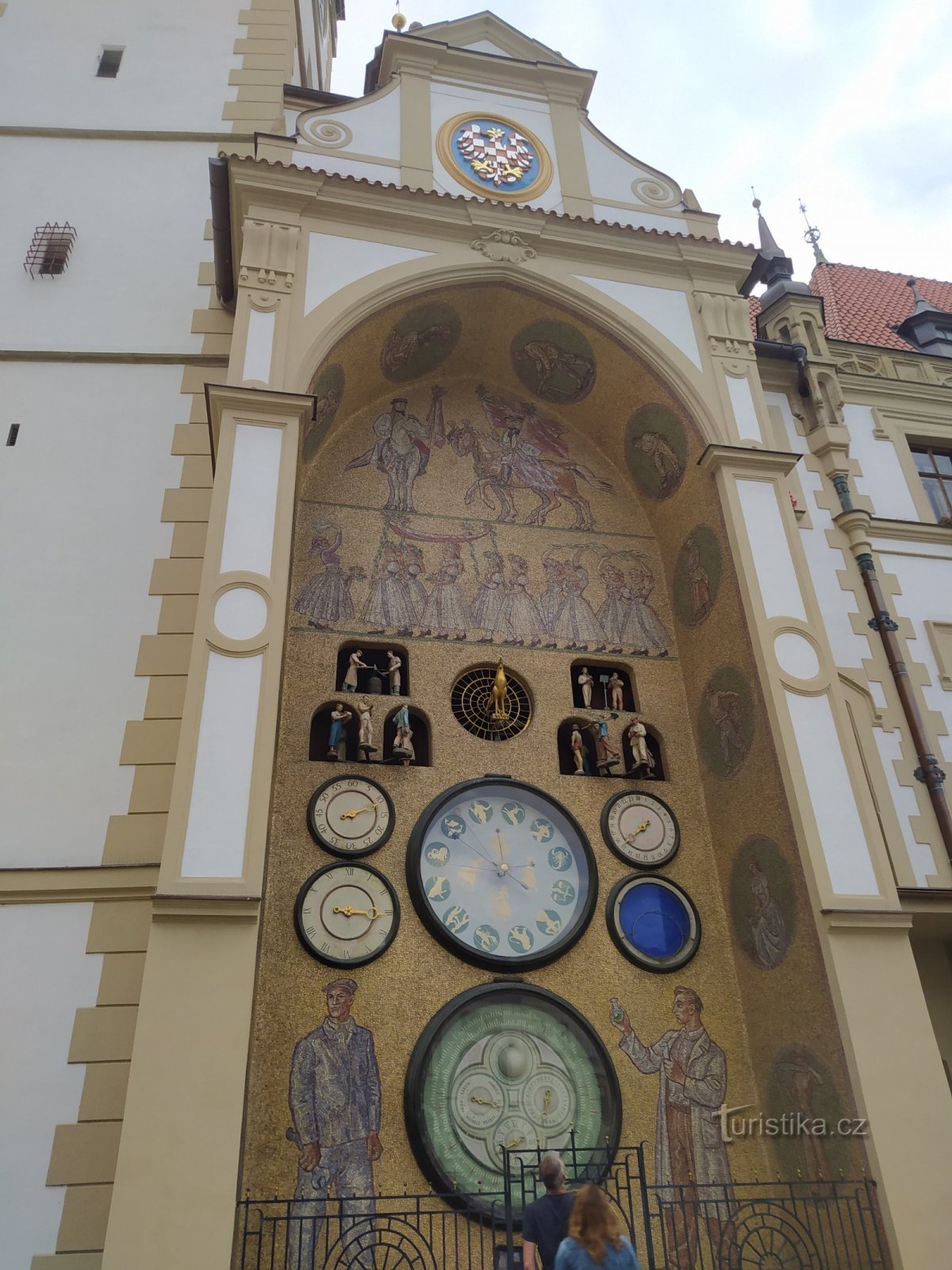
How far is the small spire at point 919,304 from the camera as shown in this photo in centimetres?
1333

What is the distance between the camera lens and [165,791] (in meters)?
7.23

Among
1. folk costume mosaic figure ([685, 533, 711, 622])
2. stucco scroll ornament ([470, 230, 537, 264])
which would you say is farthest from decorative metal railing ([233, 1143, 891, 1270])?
stucco scroll ornament ([470, 230, 537, 264])

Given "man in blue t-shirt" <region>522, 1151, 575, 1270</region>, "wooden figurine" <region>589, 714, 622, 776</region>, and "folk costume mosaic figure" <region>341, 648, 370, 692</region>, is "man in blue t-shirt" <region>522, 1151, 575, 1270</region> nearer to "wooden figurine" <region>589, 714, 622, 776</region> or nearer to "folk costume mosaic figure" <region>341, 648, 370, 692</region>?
"wooden figurine" <region>589, 714, 622, 776</region>

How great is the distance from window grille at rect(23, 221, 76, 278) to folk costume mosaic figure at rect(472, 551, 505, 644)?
5199 millimetres

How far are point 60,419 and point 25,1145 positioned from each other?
5805 millimetres

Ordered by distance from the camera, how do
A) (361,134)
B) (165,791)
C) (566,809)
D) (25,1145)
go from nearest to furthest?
(25,1145) → (165,791) → (566,809) → (361,134)

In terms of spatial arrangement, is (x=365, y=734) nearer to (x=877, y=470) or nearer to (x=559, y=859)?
Result: (x=559, y=859)

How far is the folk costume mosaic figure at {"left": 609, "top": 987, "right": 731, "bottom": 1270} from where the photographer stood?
22.4ft

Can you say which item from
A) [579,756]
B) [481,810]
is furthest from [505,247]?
[481,810]

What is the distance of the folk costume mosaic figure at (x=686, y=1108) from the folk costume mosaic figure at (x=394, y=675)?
291 cm

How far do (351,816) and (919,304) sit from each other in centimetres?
1068

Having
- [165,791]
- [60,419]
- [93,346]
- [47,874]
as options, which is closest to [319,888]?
[165,791]

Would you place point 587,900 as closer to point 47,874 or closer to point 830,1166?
point 830,1166

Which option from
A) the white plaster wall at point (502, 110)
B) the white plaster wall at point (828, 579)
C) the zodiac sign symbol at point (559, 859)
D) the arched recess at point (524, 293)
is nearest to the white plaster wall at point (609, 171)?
the white plaster wall at point (502, 110)
